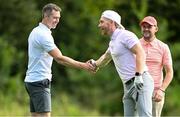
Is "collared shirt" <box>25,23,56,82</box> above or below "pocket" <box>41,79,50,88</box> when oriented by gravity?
above

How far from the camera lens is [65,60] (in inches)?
416

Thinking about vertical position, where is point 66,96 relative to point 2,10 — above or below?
below

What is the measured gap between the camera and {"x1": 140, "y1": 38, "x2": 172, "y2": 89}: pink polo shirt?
10.7m

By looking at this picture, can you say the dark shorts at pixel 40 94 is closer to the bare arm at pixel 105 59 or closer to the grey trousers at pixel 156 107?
the bare arm at pixel 105 59

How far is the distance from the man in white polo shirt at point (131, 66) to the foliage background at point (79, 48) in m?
10.5

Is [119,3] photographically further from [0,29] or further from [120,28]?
[120,28]

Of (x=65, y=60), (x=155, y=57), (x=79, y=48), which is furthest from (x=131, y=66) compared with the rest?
(x=79, y=48)

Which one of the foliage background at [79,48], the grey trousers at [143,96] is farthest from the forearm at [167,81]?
the foliage background at [79,48]

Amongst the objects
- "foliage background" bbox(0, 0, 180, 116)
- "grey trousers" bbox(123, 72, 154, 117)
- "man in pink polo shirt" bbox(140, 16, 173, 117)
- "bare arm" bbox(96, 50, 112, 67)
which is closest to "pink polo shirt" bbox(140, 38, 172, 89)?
"man in pink polo shirt" bbox(140, 16, 173, 117)

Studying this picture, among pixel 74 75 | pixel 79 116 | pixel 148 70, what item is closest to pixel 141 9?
pixel 74 75

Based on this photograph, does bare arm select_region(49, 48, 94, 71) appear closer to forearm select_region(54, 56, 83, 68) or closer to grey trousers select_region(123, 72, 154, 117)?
forearm select_region(54, 56, 83, 68)

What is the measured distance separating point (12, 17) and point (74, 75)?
11.2ft

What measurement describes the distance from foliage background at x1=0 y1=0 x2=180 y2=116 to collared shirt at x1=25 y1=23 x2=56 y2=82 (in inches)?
398

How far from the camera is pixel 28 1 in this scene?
2483 centimetres
